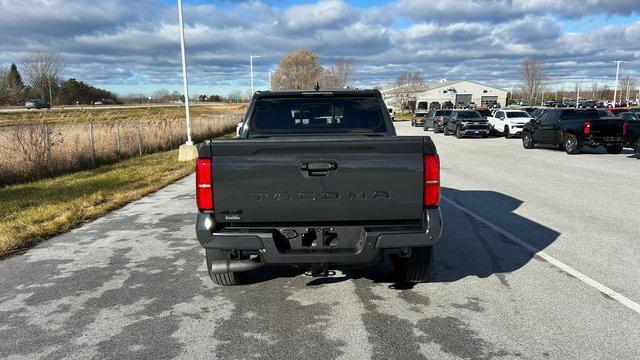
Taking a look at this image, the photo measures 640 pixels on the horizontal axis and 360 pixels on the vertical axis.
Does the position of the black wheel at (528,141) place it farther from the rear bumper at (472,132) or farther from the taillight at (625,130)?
the rear bumper at (472,132)

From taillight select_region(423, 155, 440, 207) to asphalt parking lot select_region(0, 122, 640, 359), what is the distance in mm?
1017

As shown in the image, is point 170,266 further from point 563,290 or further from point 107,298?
point 563,290

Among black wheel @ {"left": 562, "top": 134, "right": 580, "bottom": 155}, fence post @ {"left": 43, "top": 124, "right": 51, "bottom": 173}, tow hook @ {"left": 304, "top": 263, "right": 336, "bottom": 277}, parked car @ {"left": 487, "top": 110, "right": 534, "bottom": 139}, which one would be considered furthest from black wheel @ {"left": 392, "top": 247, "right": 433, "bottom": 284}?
parked car @ {"left": 487, "top": 110, "right": 534, "bottom": 139}

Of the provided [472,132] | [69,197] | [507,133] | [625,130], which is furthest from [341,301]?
[507,133]

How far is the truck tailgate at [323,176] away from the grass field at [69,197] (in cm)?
427

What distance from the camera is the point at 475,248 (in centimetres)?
607

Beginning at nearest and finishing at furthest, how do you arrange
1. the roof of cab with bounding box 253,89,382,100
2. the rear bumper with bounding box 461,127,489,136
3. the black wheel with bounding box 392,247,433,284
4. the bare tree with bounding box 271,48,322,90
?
the black wheel with bounding box 392,247,433,284
the roof of cab with bounding box 253,89,382,100
the rear bumper with bounding box 461,127,489,136
the bare tree with bounding box 271,48,322,90

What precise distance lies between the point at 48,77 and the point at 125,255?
10914 cm

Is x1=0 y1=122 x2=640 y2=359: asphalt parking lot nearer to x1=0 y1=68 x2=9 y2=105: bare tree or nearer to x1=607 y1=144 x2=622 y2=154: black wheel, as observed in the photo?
x1=607 y1=144 x2=622 y2=154: black wheel

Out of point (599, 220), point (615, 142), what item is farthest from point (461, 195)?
point (615, 142)

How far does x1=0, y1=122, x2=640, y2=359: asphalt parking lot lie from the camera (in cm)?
363

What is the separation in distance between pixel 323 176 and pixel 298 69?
8744 centimetres

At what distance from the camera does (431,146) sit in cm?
392

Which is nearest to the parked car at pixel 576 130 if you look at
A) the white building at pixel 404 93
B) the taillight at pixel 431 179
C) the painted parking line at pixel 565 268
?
the painted parking line at pixel 565 268
